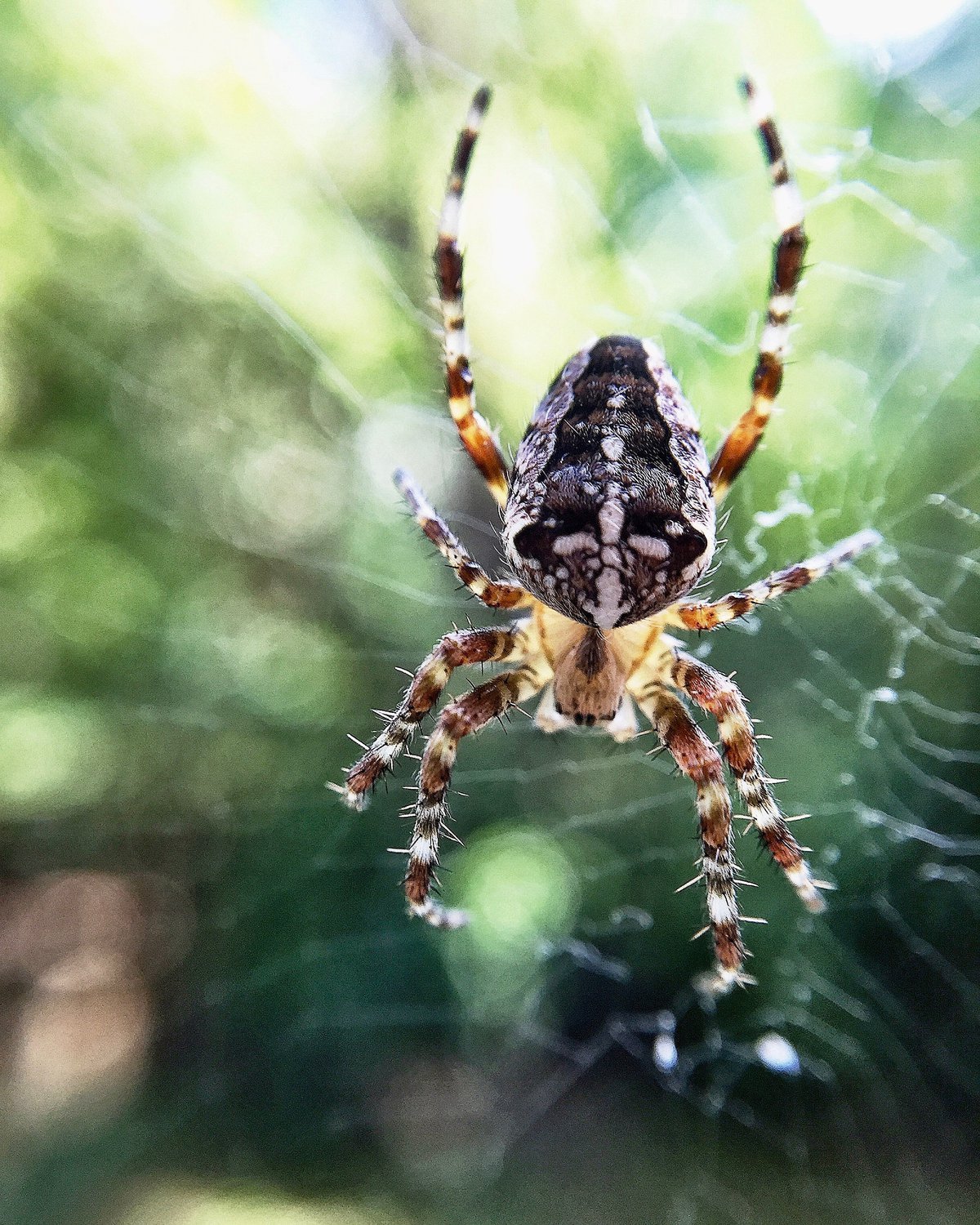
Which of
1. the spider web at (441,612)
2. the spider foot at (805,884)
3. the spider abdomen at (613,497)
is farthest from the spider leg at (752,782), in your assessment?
the spider web at (441,612)

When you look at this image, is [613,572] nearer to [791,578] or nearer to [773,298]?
[791,578]

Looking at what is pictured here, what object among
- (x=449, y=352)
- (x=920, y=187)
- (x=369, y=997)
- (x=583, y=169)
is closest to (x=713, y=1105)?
Answer: (x=369, y=997)

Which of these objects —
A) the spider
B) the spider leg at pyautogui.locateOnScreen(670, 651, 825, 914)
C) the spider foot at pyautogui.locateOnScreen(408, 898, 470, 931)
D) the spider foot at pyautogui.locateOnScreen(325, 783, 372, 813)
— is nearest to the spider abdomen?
the spider

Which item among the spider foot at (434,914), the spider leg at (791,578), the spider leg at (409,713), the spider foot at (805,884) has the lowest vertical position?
the spider foot at (434,914)

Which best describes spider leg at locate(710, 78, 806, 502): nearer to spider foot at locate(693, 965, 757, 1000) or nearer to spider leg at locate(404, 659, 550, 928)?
spider leg at locate(404, 659, 550, 928)

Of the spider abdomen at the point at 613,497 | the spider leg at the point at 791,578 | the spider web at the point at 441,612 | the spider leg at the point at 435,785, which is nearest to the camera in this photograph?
the spider abdomen at the point at 613,497

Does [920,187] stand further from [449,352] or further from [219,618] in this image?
[219,618]

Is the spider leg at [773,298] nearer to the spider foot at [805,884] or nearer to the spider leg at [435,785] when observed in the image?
the spider leg at [435,785]
